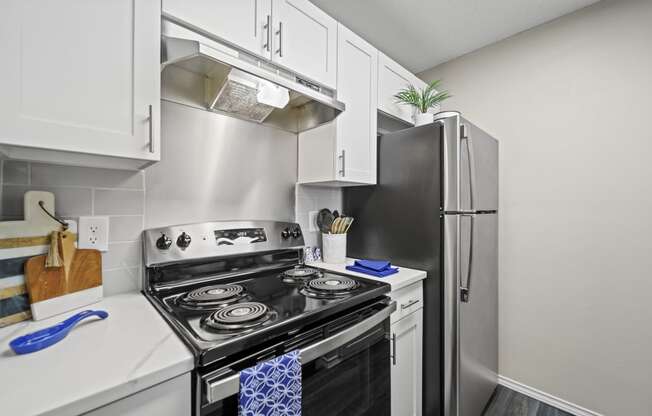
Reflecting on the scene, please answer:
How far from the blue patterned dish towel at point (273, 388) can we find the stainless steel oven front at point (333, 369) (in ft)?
0.09

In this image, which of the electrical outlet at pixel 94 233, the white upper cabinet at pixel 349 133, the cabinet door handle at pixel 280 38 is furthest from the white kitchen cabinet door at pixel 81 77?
the white upper cabinet at pixel 349 133

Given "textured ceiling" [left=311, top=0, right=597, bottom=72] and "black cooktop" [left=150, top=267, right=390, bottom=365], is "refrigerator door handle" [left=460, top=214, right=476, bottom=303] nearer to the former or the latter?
"black cooktop" [left=150, top=267, right=390, bottom=365]

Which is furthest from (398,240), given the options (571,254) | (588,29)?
(588,29)

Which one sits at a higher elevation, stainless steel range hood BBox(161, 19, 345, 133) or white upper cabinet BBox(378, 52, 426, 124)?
white upper cabinet BBox(378, 52, 426, 124)

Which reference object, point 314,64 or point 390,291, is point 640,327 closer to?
point 390,291

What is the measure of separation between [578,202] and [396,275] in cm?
139

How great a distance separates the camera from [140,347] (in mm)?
714

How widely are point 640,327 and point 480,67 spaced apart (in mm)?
2058

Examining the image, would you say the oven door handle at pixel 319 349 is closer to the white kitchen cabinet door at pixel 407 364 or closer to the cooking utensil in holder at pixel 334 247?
the white kitchen cabinet door at pixel 407 364

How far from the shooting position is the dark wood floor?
1.81 m

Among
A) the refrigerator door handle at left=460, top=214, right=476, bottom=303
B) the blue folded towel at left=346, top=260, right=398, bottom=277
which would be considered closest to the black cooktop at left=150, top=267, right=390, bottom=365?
the blue folded towel at left=346, top=260, right=398, bottom=277

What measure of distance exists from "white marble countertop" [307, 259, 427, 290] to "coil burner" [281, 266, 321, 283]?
0.46ft

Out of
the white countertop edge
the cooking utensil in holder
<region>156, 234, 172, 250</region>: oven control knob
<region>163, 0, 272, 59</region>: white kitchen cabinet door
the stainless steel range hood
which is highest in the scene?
<region>163, 0, 272, 59</region>: white kitchen cabinet door

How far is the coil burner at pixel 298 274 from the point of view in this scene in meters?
1.39
